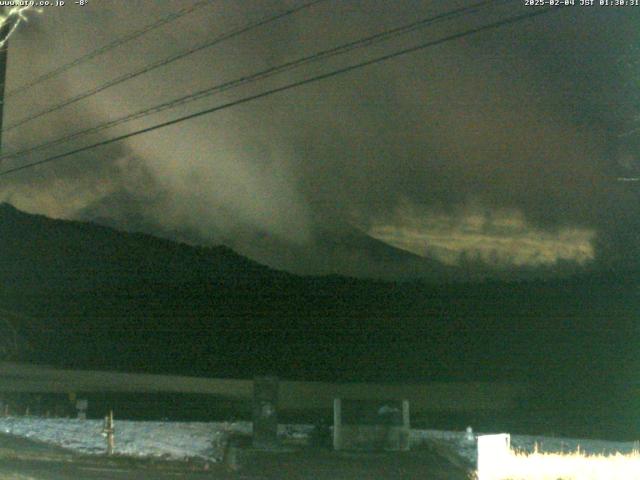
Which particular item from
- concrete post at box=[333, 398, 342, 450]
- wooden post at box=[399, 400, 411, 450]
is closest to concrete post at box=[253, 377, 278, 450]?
concrete post at box=[333, 398, 342, 450]

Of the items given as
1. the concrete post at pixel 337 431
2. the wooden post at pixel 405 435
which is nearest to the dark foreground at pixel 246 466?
the concrete post at pixel 337 431

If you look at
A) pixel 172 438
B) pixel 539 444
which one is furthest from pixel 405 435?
pixel 172 438

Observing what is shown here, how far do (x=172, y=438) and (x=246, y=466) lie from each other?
Result: 15.8ft

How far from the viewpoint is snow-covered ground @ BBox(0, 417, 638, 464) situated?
1625 cm

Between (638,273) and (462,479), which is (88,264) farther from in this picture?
(462,479)

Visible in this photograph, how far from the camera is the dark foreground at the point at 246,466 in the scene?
11414mm

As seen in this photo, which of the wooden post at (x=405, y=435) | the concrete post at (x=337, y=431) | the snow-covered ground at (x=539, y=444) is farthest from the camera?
the snow-covered ground at (x=539, y=444)

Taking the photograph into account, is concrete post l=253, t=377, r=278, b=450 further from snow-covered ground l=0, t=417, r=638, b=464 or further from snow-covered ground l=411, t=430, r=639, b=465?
snow-covered ground l=411, t=430, r=639, b=465

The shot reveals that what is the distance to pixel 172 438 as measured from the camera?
59.1ft

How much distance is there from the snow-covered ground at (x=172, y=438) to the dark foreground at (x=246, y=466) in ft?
3.92

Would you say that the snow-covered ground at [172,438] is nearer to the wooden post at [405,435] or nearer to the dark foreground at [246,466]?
the wooden post at [405,435]

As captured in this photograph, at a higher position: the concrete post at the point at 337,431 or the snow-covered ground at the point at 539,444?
the concrete post at the point at 337,431

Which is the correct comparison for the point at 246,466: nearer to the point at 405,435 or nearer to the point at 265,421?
the point at 265,421

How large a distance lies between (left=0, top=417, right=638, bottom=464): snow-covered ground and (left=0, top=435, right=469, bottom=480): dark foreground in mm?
1196
